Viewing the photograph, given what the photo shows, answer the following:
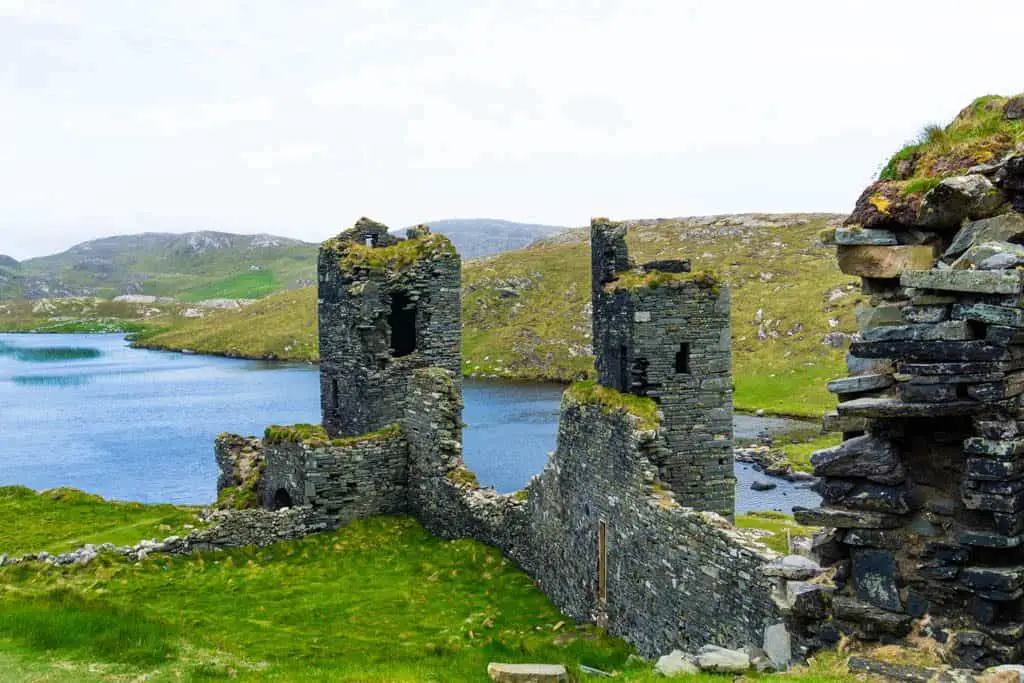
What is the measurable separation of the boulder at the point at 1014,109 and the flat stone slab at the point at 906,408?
3.58 m

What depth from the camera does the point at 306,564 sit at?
25234 millimetres

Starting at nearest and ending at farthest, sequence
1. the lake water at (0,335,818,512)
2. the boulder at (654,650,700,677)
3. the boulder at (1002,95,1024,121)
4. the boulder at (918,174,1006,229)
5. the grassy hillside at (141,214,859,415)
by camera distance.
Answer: the boulder at (918,174,1006,229), the boulder at (1002,95,1024,121), the boulder at (654,650,700,677), the lake water at (0,335,818,512), the grassy hillside at (141,214,859,415)

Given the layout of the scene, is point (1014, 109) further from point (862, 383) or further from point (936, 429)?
point (936, 429)

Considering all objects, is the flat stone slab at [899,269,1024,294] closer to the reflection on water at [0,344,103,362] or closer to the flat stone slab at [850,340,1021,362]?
the flat stone slab at [850,340,1021,362]

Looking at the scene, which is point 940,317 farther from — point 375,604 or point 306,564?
point 306,564

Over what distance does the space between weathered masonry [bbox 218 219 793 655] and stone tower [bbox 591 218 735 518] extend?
35mm

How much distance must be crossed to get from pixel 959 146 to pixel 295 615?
54.6 feet

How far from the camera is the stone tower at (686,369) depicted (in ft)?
70.5

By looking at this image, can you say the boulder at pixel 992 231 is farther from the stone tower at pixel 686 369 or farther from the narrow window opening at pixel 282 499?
the narrow window opening at pixel 282 499

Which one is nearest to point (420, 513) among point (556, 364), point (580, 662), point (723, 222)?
point (580, 662)

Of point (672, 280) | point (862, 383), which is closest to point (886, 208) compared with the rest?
point (862, 383)

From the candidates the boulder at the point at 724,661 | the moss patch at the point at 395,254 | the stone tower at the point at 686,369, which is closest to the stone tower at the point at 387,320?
the moss patch at the point at 395,254

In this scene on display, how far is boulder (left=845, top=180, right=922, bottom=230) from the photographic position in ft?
32.8

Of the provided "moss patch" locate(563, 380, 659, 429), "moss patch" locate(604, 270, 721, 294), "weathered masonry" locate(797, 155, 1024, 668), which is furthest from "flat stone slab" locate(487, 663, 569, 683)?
"moss patch" locate(604, 270, 721, 294)
